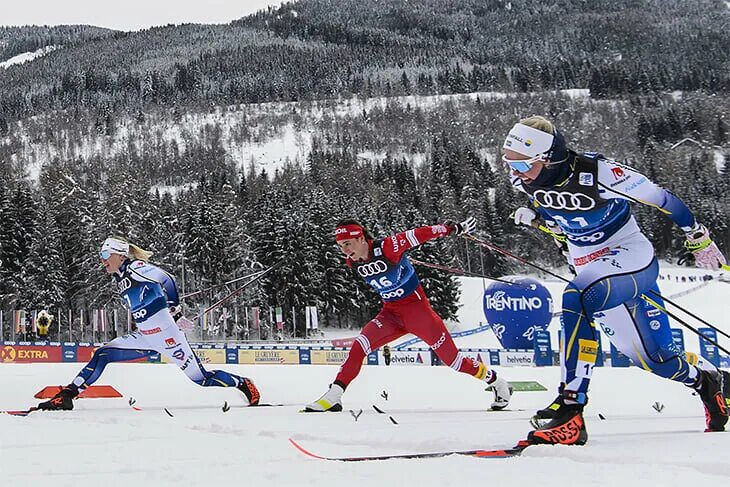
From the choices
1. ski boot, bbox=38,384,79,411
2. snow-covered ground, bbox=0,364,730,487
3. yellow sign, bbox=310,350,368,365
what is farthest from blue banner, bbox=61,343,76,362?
ski boot, bbox=38,384,79,411

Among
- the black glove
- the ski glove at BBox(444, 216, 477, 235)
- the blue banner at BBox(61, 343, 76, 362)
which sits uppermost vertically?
the ski glove at BBox(444, 216, 477, 235)

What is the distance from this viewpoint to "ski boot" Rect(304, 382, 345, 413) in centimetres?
614

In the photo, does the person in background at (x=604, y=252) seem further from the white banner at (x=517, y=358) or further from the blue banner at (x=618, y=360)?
the blue banner at (x=618, y=360)

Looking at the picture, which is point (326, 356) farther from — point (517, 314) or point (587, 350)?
point (587, 350)

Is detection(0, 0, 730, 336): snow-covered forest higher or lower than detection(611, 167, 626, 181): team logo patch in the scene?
higher

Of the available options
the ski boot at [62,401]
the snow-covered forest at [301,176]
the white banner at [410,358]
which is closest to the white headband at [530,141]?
the ski boot at [62,401]

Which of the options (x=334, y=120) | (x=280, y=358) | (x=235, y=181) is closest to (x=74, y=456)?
(x=280, y=358)

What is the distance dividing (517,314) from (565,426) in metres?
16.7

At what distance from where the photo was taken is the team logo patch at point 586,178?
4156 mm

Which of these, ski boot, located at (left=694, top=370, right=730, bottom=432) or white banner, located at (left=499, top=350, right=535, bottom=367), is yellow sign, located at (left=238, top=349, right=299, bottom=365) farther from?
ski boot, located at (left=694, top=370, right=730, bottom=432)

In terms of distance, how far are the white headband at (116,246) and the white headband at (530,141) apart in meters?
4.74

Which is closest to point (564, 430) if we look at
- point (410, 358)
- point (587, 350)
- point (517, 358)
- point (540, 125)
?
point (587, 350)

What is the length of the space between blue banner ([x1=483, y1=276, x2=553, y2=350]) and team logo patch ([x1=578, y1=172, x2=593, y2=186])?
16034 mm

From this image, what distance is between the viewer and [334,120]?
18250cm
